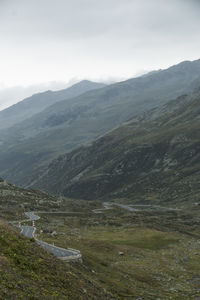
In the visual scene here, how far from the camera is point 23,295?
28.3m

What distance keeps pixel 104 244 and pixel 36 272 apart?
47.4 metres

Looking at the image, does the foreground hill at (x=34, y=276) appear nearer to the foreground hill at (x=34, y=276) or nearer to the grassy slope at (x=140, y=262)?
the foreground hill at (x=34, y=276)

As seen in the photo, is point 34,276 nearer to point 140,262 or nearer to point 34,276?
point 34,276

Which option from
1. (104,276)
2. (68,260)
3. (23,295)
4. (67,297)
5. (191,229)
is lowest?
(191,229)

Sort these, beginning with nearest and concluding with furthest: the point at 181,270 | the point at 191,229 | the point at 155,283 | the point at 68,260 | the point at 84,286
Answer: the point at 84,286
the point at 68,260
the point at 155,283
the point at 181,270
the point at 191,229

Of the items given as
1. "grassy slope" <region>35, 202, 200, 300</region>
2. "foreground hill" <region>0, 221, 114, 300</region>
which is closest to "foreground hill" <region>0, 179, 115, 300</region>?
"foreground hill" <region>0, 221, 114, 300</region>

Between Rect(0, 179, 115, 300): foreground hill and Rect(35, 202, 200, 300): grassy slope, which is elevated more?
Rect(0, 179, 115, 300): foreground hill

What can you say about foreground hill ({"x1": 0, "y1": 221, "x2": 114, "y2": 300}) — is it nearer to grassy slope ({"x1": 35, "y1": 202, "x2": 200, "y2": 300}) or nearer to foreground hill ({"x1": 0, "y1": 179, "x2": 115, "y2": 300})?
foreground hill ({"x1": 0, "y1": 179, "x2": 115, "y2": 300})

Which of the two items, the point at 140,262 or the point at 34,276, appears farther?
the point at 140,262

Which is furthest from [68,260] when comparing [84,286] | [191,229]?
[191,229]

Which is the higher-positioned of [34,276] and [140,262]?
[34,276]

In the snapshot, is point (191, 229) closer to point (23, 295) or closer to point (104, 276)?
point (104, 276)

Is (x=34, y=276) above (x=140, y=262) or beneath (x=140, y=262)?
above

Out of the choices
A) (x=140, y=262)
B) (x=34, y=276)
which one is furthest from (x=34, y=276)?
(x=140, y=262)
